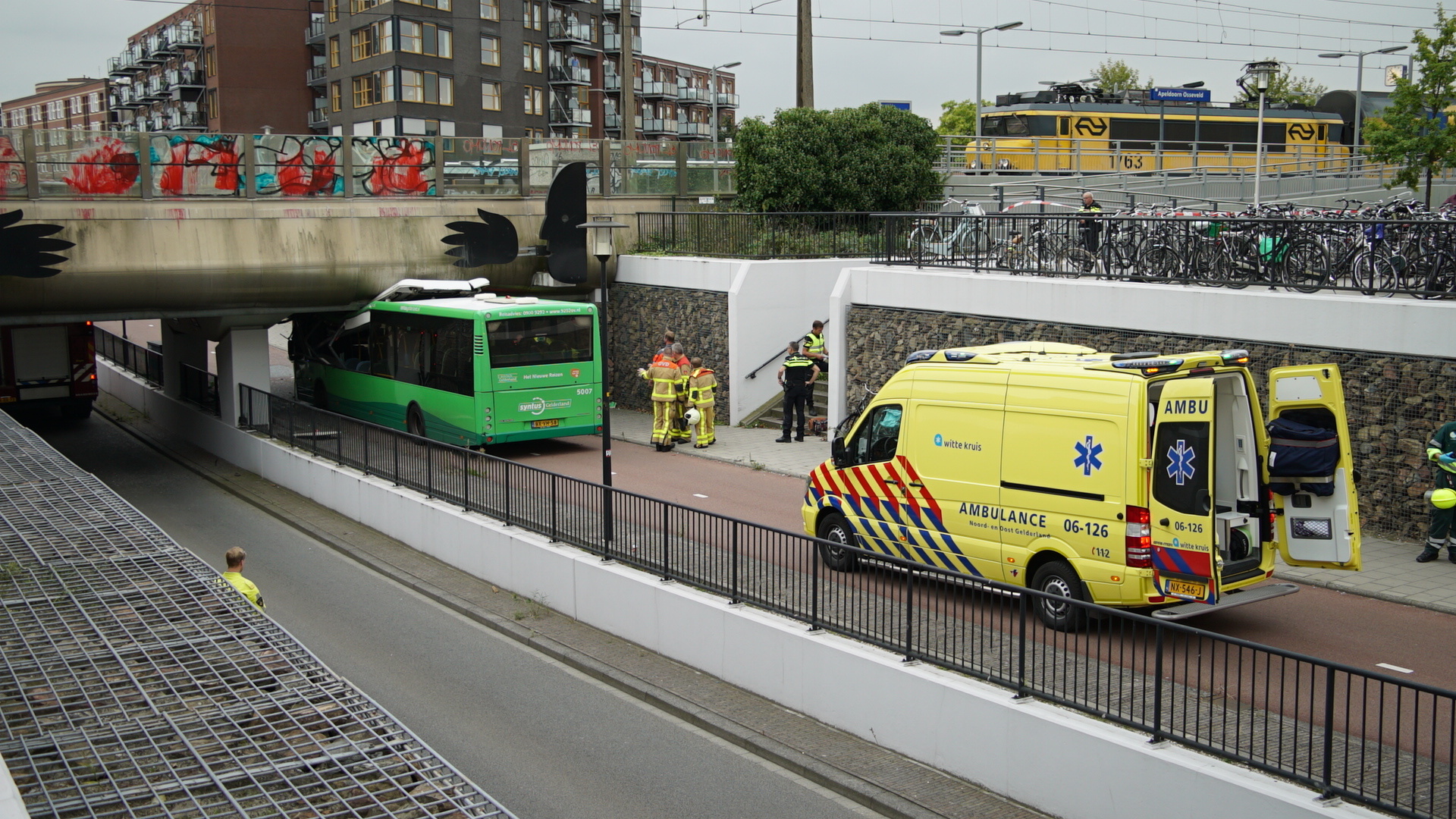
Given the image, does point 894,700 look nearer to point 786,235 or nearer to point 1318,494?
point 1318,494

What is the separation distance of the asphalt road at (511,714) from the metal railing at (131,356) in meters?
14.4

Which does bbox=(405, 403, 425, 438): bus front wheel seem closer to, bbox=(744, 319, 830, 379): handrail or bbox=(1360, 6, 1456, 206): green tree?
bbox=(744, 319, 830, 379): handrail

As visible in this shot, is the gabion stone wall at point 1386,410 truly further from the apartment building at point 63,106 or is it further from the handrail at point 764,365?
the apartment building at point 63,106

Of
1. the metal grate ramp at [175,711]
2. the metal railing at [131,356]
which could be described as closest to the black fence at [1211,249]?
the metal grate ramp at [175,711]

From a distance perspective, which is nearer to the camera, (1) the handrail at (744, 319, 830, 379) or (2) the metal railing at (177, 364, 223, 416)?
(1) the handrail at (744, 319, 830, 379)

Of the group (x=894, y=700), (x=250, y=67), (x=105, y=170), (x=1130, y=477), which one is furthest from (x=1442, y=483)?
(x=250, y=67)

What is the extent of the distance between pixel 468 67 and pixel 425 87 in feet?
11.5

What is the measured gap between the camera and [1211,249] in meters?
15.2

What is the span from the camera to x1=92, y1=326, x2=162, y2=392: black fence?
95.3 ft

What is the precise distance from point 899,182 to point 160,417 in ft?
59.4

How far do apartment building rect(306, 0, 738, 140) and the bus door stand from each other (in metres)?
44.7

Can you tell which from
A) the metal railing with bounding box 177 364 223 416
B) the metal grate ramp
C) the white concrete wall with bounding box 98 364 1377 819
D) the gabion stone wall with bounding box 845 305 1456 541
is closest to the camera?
the metal grate ramp

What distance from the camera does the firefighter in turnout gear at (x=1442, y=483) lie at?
12172mm

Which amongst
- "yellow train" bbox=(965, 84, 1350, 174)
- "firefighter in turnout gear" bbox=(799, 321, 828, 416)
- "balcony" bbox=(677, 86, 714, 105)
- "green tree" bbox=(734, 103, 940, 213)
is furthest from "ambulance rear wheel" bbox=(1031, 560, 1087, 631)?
"balcony" bbox=(677, 86, 714, 105)
